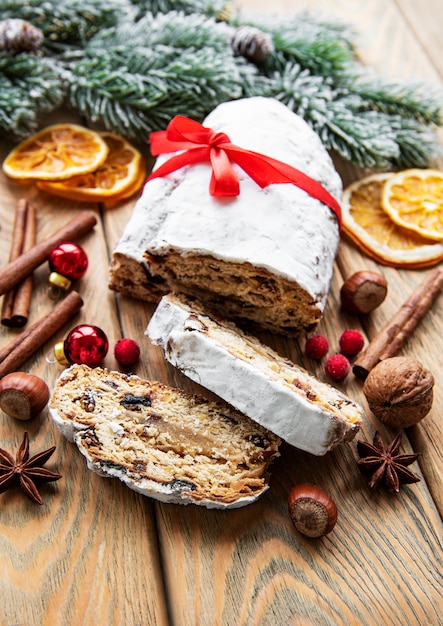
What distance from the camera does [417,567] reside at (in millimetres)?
2105

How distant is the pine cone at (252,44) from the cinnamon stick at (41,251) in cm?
114

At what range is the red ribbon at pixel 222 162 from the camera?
2.43 metres

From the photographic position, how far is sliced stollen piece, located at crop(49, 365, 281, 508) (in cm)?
207

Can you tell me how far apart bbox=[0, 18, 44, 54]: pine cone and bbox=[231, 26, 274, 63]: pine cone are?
99cm

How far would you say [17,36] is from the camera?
3.11 meters

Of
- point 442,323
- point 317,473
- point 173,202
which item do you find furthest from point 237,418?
point 442,323

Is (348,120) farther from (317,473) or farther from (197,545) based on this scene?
(197,545)

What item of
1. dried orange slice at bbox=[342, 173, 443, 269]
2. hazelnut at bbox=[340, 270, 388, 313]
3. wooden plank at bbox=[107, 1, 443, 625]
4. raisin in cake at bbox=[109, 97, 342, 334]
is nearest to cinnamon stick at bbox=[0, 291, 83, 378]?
raisin in cake at bbox=[109, 97, 342, 334]

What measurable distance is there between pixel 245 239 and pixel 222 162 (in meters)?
0.34

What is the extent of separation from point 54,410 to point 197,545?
65 cm

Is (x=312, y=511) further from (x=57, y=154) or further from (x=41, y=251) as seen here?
(x=57, y=154)

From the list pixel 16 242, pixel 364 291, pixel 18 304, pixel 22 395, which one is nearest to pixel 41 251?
pixel 16 242

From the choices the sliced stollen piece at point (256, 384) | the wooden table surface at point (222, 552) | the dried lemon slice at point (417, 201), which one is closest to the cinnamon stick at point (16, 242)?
the wooden table surface at point (222, 552)

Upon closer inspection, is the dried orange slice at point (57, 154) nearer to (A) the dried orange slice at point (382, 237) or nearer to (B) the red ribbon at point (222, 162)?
(B) the red ribbon at point (222, 162)
